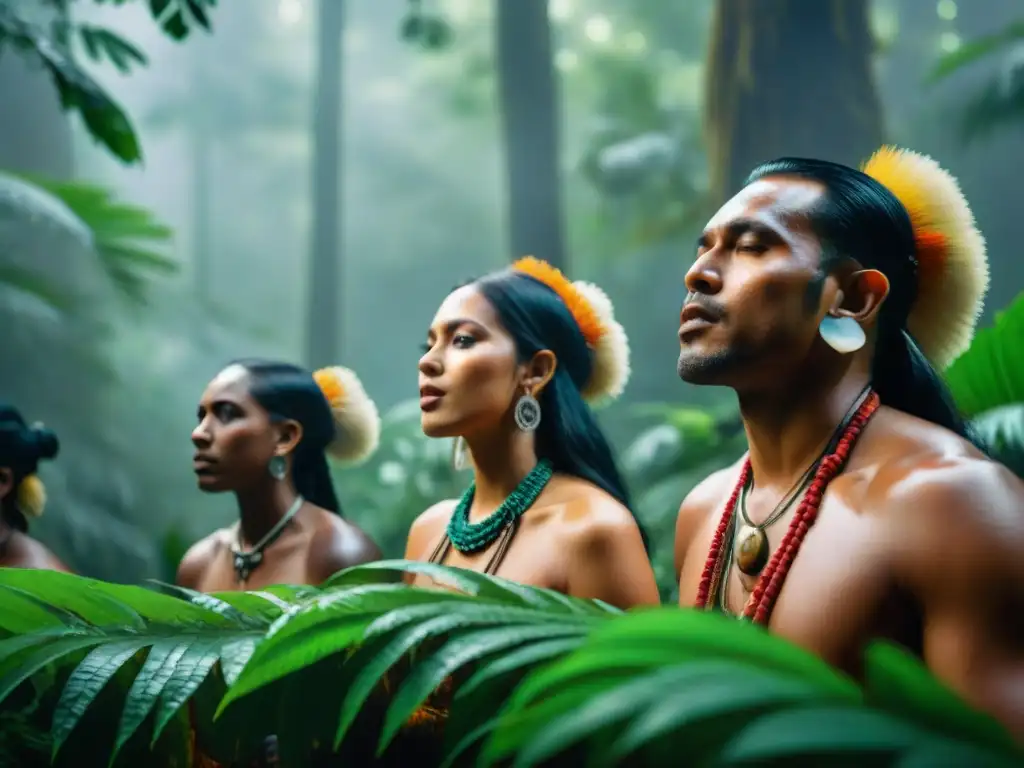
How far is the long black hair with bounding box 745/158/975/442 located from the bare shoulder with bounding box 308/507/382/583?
177 centimetres

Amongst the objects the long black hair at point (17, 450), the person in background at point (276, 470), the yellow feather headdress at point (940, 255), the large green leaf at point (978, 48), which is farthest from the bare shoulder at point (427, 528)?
the large green leaf at point (978, 48)

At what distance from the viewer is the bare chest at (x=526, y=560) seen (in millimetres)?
2146

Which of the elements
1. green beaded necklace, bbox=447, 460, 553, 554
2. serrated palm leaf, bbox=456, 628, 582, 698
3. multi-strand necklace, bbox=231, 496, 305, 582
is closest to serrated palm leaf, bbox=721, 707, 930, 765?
serrated palm leaf, bbox=456, 628, 582, 698

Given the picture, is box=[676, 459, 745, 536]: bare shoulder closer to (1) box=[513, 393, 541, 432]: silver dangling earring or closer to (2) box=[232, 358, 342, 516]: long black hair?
(1) box=[513, 393, 541, 432]: silver dangling earring

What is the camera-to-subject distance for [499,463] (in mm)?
2471

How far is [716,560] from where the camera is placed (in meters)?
1.75

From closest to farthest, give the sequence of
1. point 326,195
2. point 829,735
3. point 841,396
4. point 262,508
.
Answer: point 829,735
point 841,396
point 262,508
point 326,195

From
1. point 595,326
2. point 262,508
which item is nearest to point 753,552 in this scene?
point 595,326

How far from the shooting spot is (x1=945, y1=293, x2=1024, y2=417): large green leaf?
3592mm

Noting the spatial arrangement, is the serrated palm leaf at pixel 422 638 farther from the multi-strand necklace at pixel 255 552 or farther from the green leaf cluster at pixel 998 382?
the green leaf cluster at pixel 998 382

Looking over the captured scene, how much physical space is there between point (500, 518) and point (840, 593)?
1030 mm

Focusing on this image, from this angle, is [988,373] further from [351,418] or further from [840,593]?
[840,593]

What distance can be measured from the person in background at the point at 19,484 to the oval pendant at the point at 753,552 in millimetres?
2647

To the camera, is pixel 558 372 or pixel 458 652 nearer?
pixel 458 652
